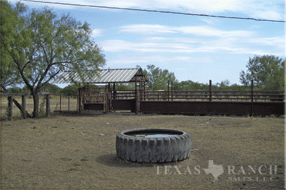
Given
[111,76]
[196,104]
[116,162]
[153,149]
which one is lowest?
[116,162]

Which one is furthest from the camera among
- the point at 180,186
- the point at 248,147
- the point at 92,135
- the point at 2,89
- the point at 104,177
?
the point at 2,89

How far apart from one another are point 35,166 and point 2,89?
1187 cm

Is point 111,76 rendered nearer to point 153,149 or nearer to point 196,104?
point 196,104

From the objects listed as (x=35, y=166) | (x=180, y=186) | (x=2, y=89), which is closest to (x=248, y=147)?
(x=180, y=186)

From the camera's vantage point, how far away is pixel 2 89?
50.4 feet

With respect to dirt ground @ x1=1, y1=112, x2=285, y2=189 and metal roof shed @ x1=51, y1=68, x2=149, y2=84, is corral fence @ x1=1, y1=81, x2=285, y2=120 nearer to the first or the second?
metal roof shed @ x1=51, y1=68, x2=149, y2=84

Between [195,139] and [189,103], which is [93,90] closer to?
[189,103]

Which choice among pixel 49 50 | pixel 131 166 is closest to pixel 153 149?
pixel 131 166

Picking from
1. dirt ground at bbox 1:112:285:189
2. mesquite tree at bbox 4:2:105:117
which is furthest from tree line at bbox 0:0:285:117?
dirt ground at bbox 1:112:285:189

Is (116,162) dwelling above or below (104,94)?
below

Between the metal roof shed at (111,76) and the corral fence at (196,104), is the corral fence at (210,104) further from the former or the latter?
the metal roof shed at (111,76)

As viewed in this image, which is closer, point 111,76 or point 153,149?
point 153,149

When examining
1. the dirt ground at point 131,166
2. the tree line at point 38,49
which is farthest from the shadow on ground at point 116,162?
the tree line at point 38,49

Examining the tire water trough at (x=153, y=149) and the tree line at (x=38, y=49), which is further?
the tree line at (x=38, y=49)
